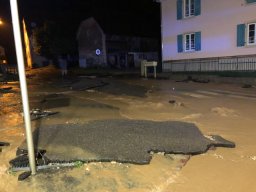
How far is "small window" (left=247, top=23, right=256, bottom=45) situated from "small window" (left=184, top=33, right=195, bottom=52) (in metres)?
4.71

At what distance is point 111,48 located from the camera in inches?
1425

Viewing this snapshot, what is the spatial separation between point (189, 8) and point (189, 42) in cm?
283

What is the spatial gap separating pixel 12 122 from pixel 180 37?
59.9 feet

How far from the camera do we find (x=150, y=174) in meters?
4.37

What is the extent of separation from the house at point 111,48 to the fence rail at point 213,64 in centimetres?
1247

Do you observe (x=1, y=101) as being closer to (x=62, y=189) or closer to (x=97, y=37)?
(x=62, y=189)

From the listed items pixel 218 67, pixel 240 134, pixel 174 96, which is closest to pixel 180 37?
pixel 218 67

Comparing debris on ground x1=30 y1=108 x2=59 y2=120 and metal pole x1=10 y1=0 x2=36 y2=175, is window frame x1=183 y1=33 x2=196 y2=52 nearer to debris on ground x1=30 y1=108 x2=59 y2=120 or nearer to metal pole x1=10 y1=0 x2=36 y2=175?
debris on ground x1=30 y1=108 x2=59 y2=120

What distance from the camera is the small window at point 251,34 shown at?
18688 millimetres

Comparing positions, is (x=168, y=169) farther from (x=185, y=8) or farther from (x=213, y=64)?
(x=185, y=8)

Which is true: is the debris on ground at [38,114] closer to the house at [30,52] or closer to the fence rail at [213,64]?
the fence rail at [213,64]

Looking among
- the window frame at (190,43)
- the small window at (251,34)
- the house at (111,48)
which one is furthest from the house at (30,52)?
the small window at (251,34)

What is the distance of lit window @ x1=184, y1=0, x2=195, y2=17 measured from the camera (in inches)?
880

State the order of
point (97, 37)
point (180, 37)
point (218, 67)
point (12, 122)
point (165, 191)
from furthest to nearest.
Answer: point (97, 37), point (180, 37), point (218, 67), point (12, 122), point (165, 191)
